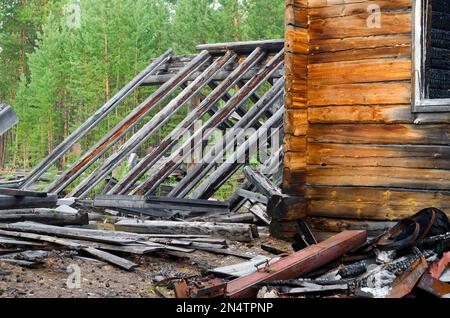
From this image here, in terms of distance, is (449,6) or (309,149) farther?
(449,6)

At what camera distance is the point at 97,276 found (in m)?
5.20

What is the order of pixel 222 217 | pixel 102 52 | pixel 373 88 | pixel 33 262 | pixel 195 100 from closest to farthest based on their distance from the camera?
pixel 33 262, pixel 373 88, pixel 222 217, pixel 195 100, pixel 102 52

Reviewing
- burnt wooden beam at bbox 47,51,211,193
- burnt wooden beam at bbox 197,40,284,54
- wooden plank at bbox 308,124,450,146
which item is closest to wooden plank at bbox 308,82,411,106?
wooden plank at bbox 308,124,450,146

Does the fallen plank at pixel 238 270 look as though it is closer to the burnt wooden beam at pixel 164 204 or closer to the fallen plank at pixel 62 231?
the fallen plank at pixel 62 231

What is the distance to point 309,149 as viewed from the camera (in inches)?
270

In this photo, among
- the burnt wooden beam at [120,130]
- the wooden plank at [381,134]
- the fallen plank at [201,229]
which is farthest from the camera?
the burnt wooden beam at [120,130]

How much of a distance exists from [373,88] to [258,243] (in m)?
2.34

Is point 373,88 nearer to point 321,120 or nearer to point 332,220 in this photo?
point 321,120

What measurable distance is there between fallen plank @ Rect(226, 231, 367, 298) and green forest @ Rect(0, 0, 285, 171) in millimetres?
18506

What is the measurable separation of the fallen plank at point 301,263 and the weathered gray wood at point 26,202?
159 inches

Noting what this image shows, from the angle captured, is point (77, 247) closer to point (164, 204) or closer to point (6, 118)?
point (6, 118)

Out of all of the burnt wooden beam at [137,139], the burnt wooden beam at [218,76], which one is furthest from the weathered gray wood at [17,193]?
the burnt wooden beam at [218,76]

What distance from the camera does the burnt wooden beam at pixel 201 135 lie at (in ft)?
31.9

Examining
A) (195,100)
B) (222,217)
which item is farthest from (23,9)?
(222,217)
